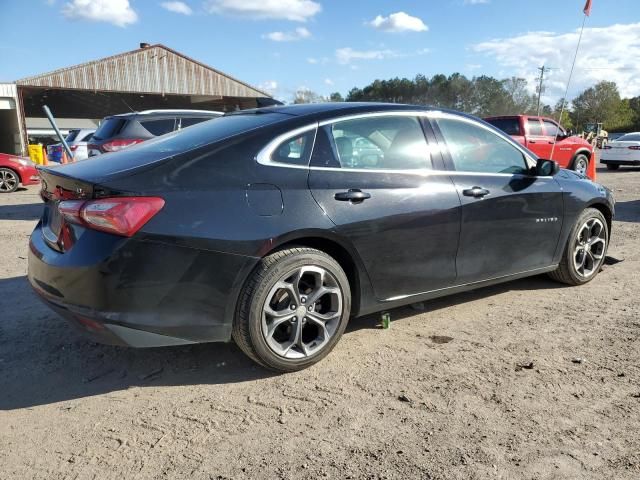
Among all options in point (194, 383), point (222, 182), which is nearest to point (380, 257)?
→ point (222, 182)

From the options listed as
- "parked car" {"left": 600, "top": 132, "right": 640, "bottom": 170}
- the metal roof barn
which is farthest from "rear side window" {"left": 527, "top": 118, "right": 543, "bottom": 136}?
the metal roof barn

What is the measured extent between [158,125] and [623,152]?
1592 cm

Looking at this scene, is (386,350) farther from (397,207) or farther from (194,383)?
(194,383)

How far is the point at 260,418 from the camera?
8.96 feet

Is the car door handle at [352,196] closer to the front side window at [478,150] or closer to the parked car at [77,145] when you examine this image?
the front side window at [478,150]

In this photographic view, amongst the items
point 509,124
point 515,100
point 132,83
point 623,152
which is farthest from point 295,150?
point 515,100

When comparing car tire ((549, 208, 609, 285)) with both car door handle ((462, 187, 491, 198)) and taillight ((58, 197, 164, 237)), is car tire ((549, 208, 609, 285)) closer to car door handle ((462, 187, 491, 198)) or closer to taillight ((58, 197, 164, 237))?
car door handle ((462, 187, 491, 198))

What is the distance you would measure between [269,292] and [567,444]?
1706 millimetres

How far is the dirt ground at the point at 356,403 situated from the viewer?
2.37 metres

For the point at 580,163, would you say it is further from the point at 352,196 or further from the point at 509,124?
the point at 352,196

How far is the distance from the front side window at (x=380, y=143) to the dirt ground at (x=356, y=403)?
1.24m

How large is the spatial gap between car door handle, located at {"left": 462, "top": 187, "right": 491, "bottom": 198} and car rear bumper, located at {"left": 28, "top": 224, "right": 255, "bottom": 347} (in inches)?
70.5

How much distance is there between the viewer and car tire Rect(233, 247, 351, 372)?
299cm

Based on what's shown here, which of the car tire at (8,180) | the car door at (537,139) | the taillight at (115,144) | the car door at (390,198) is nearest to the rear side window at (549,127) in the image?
the car door at (537,139)
